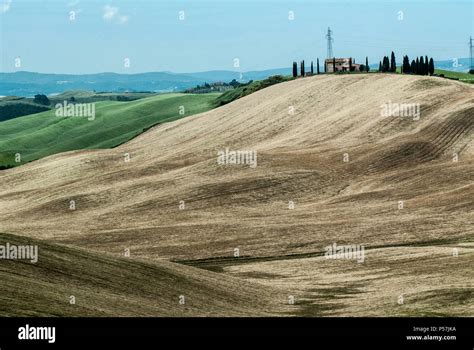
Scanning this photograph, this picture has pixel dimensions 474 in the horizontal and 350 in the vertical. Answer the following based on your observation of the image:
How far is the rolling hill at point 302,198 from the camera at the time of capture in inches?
2534

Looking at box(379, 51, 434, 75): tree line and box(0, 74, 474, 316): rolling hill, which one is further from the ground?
box(379, 51, 434, 75): tree line

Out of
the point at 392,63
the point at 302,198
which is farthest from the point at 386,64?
the point at 302,198

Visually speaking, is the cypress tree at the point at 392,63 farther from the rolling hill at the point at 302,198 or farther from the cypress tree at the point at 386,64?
the rolling hill at the point at 302,198

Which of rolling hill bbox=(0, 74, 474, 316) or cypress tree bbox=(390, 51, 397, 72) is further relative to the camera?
cypress tree bbox=(390, 51, 397, 72)

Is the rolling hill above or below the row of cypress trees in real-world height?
below

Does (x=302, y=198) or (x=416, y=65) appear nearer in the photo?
(x=302, y=198)

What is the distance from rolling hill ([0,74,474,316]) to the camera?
64375 millimetres

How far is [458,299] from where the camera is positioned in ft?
167

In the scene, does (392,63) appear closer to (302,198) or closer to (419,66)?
(419,66)

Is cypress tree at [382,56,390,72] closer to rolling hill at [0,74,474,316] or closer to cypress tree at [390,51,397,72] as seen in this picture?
cypress tree at [390,51,397,72]

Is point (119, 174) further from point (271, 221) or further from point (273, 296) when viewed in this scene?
point (273, 296)

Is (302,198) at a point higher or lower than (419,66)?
lower

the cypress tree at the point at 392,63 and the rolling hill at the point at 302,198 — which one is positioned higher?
the cypress tree at the point at 392,63

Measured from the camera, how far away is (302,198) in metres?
109
